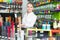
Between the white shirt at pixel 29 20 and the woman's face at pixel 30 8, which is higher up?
the woman's face at pixel 30 8

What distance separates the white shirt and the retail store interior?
37 millimetres

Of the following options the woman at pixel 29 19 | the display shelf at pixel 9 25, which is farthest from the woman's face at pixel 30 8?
Answer: the display shelf at pixel 9 25

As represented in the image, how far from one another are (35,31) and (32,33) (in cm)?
4

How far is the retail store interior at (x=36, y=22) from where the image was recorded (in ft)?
6.64

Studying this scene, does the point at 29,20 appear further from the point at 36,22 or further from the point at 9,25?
the point at 9,25

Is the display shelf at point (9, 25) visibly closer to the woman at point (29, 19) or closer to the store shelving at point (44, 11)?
the woman at point (29, 19)

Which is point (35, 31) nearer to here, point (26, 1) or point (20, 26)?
point (20, 26)

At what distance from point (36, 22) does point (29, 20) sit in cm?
9

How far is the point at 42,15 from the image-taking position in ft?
6.67

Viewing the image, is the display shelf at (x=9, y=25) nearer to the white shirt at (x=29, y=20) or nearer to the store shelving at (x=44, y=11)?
Answer: the white shirt at (x=29, y=20)

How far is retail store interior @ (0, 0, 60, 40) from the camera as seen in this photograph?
2.02 metres

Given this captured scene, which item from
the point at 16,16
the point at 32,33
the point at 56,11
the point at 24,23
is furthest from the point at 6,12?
the point at 56,11

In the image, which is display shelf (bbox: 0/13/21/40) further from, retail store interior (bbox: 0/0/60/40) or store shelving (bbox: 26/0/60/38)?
store shelving (bbox: 26/0/60/38)

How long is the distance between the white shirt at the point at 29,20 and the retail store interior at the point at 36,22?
0.12ft
